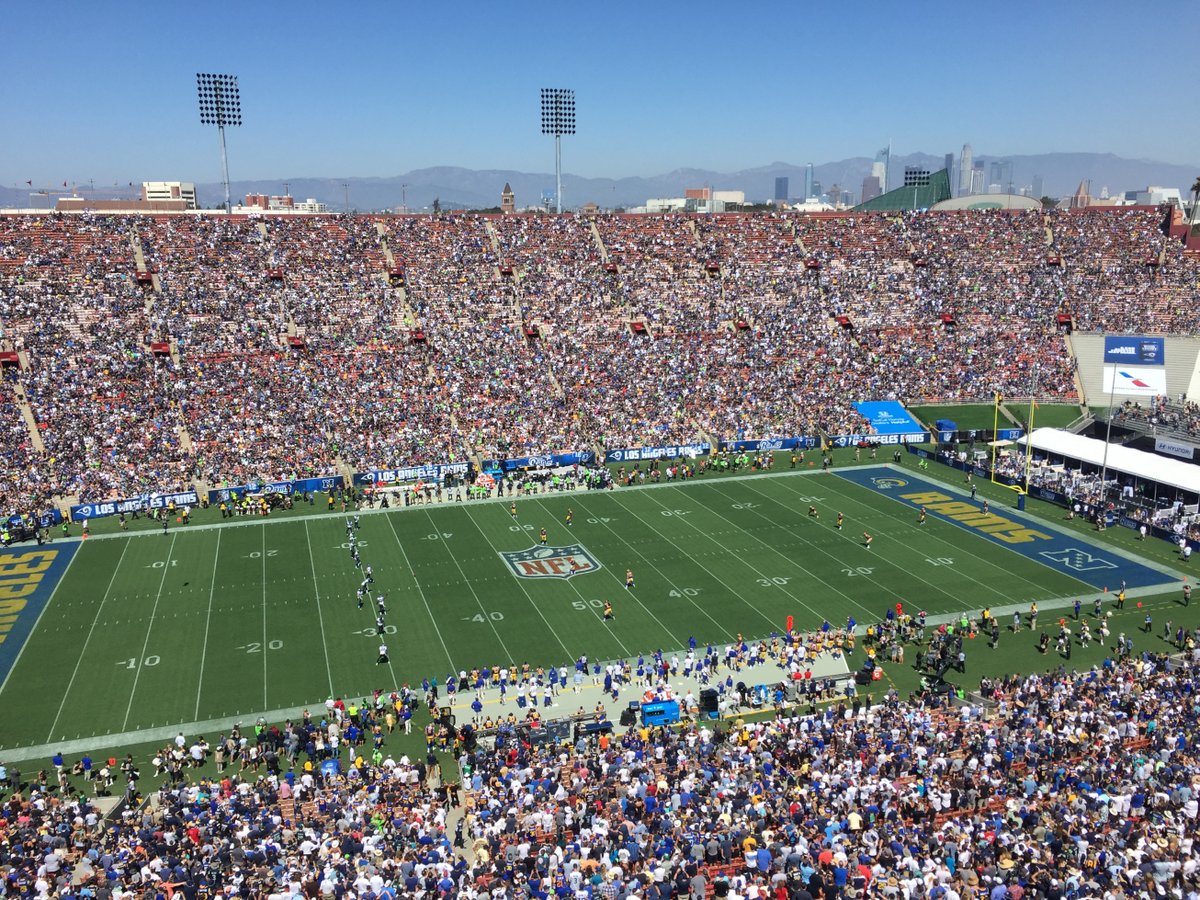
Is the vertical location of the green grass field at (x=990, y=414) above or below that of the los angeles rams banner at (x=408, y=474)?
above

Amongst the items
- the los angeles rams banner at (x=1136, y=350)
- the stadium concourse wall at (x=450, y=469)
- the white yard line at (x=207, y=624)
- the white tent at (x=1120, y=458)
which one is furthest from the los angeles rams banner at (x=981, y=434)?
the white yard line at (x=207, y=624)

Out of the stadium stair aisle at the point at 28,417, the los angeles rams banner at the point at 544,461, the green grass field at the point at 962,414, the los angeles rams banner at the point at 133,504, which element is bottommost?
the los angeles rams banner at the point at 133,504

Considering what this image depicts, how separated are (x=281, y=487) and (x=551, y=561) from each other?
52.8ft

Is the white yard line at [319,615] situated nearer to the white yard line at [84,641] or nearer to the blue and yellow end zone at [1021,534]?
the white yard line at [84,641]

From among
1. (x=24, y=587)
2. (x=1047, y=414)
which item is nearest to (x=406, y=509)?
(x=24, y=587)

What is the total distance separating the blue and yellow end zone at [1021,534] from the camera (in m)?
34.3

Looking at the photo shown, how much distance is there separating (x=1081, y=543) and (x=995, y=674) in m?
13.8

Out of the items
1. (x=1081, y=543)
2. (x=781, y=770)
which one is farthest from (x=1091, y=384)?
(x=781, y=770)

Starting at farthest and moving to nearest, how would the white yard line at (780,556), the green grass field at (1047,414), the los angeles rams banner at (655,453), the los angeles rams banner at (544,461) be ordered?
1. the green grass field at (1047,414)
2. the los angeles rams banner at (655,453)
3. the los angeles rams banner at (544,461)
4. the white yard line at (780,556)

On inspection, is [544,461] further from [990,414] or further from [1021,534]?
[990,414]

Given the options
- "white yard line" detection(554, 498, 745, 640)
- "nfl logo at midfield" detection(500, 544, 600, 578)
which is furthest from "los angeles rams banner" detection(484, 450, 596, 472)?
"nfl logo at midfield" detection(500, 544, 600, 578)

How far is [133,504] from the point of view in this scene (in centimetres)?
4219

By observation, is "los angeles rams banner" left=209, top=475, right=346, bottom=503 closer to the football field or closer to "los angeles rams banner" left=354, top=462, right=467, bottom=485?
"los angeles rams banner" left=354, top=462, right=467, bottom=485

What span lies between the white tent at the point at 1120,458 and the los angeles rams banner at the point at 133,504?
41540 millimetres
